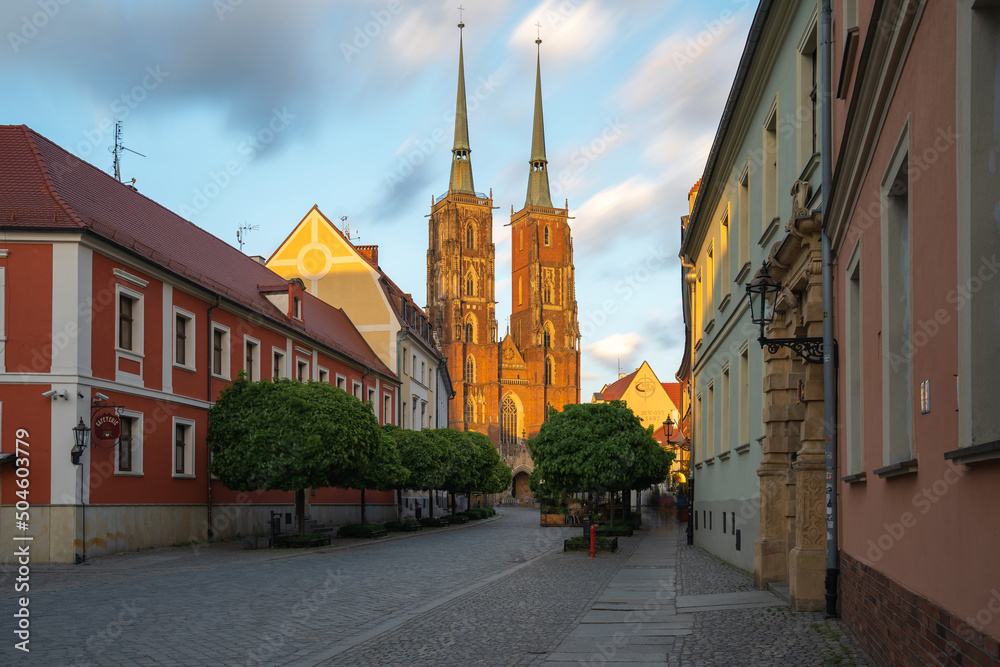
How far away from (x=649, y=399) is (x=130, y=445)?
87.9 meters

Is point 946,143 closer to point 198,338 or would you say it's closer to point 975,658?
point 975,658

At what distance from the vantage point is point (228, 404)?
1057 inches

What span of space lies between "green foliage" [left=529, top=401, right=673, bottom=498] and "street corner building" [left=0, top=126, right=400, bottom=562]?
951cm

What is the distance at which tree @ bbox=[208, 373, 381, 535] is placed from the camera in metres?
24.9

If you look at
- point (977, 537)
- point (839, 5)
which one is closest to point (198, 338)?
point (839, 5)

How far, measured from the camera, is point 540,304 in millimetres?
122875

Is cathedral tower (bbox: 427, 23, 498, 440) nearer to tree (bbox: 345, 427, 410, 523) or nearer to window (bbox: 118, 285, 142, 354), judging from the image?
tree (bbox: 345, 427, 410, 523)

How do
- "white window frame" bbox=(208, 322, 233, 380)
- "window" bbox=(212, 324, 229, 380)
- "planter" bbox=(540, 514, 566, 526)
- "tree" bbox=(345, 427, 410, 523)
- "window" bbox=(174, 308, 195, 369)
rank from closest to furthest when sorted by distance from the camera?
"window" bbox=(174, 308, 195, 369) → "window" bbox=(212, 324, 229, 380) → "white window frame" bbox=(208, 322, 233, 380) → "tree" bbox=(345, 427, 410, 523) → "planter" bbox=(540, 514, 566, 526)

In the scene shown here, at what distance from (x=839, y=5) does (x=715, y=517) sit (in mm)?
14109

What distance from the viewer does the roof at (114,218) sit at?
22.0m

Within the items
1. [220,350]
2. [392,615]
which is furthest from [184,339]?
[392,615]

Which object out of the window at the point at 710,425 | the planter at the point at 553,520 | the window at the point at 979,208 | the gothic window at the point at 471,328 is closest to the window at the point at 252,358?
the window at the point at 710,425

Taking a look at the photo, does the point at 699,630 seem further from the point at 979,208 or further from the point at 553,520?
the point at 553,520

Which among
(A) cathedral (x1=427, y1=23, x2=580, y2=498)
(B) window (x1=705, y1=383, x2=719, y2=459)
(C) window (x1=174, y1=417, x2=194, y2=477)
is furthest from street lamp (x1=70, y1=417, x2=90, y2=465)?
(A) cathedral (x1=427, y1=23, x2=580, y2=498)
